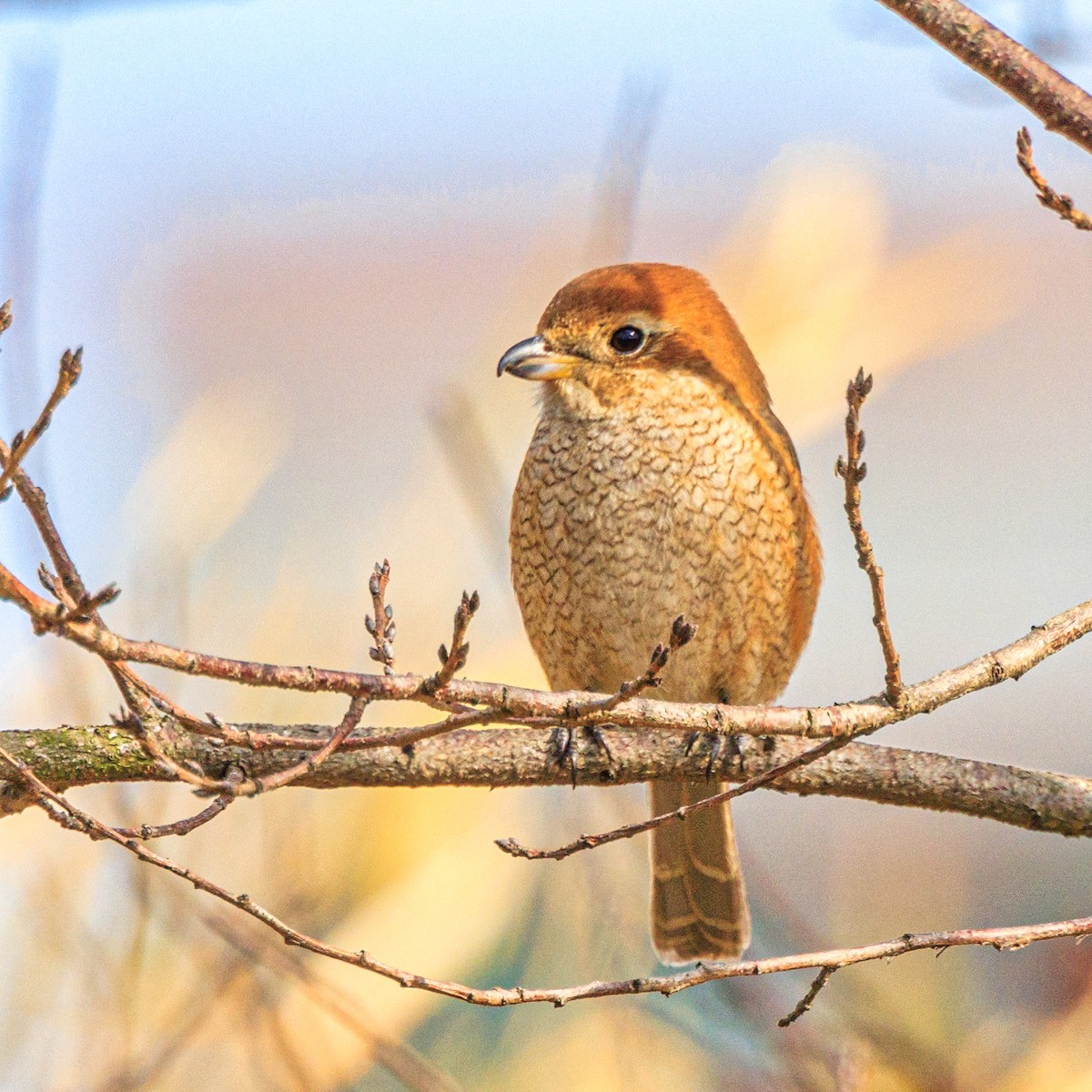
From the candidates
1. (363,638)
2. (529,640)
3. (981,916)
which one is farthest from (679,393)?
(981,916)

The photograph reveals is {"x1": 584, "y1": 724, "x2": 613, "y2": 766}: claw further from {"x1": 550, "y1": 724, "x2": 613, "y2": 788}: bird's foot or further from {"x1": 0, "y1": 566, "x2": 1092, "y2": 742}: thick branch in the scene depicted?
{"x1": 0, "y1": 566, "x2": 1092, "y2": 742}: thick branch

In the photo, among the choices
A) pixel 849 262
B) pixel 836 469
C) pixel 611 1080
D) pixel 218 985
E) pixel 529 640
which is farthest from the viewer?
pixel 849 262

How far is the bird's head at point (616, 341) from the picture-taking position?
149 inches

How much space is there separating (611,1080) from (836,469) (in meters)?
1.95

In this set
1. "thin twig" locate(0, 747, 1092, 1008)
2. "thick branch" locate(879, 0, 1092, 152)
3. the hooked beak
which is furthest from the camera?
the hooked beak

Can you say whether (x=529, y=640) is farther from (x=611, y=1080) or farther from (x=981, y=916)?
(x=981, y=916)

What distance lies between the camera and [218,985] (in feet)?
10.2

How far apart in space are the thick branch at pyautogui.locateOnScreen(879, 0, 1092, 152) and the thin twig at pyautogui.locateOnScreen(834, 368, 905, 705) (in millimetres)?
699

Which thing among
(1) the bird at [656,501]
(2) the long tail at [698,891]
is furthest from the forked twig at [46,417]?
(2) the long tail at [698,891]

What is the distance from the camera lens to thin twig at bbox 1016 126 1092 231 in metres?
2.21

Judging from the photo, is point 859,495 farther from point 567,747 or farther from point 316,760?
point 567,747

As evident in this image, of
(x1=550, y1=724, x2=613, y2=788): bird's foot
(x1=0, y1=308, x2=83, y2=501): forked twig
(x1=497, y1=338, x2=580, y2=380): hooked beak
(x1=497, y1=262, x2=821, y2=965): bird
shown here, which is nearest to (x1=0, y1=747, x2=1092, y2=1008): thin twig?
(x1=0, y1=308, x2=83, y2=501): forked twig

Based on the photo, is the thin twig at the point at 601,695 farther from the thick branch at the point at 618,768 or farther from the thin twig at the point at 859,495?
the thick branch at the point at 618,768

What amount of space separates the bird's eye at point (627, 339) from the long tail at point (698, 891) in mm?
1298
